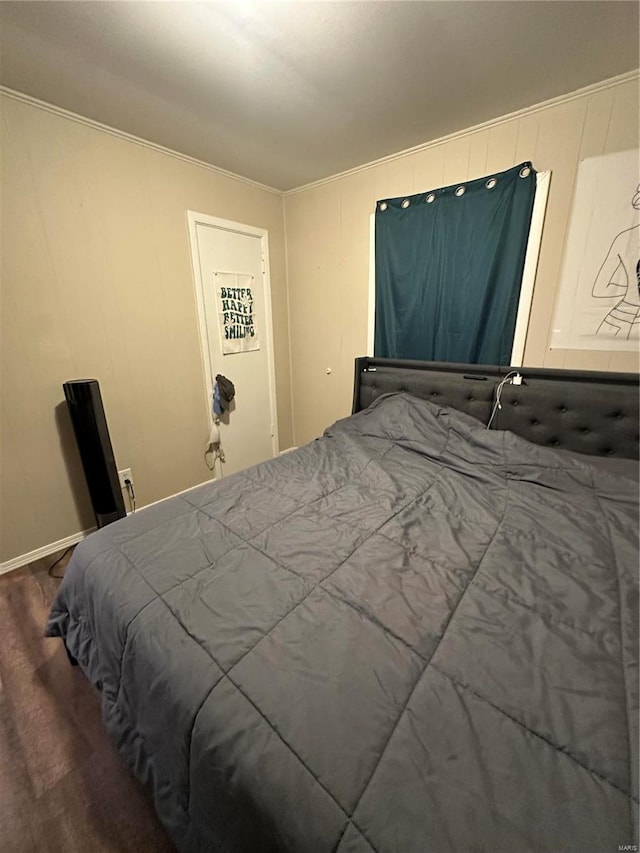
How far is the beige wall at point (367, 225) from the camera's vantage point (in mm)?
1544

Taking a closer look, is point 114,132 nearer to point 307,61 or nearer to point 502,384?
point 307,61

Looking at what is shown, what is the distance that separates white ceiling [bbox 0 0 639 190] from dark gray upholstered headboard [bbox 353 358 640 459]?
1247 mm

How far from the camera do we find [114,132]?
6.05 feet

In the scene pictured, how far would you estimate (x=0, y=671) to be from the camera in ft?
4.38

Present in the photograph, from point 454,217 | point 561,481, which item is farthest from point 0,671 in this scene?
point 454,217

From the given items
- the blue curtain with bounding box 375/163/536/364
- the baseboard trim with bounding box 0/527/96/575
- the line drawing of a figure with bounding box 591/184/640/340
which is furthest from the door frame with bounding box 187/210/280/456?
the line drawing of a figure with bounding box 591/184/640/340

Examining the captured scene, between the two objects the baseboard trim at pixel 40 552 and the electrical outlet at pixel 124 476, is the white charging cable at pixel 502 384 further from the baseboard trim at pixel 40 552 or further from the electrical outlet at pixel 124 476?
the electrical outlet at pixel 124 476

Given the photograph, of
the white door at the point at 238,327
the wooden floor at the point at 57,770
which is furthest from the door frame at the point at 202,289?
the wooden floor at the point at 57,770

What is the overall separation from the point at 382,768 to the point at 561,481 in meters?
1.06

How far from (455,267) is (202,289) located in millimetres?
1682

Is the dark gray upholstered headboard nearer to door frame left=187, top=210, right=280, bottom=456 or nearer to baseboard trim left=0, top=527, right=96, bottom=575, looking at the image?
door frame left=187, top=210, right=280, bottom=456

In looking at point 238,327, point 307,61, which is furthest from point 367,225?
point 238,327

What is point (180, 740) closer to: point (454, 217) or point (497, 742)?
point (497, 742)

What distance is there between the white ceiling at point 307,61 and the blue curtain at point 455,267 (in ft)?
1.19
